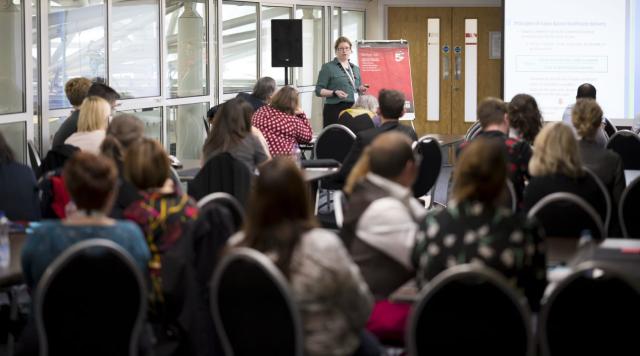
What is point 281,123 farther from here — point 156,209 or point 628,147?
point 156,209

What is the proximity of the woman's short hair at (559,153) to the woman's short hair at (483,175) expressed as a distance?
61.4 inches

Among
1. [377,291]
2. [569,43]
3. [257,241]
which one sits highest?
[569,43]

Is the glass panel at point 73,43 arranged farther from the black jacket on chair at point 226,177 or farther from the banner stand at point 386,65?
the banner stand at point 386,65

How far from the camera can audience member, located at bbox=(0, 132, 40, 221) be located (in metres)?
5.11

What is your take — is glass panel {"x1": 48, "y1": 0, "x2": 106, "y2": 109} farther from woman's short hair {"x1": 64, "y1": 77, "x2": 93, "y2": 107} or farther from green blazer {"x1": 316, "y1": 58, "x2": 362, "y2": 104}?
green blazer {"x1": 316, "y1": 58, "x2": 362, "y2": 104}

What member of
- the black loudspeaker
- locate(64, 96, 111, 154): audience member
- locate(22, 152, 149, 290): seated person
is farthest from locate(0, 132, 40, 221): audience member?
the black loudspeaker

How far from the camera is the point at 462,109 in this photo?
586 inches

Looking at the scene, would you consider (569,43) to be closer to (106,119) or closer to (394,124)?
(394,124)

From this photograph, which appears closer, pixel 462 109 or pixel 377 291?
pixel 377 291

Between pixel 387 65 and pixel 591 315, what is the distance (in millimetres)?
10389

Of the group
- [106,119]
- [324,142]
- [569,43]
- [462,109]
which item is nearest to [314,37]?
[462,109]

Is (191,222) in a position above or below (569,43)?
below

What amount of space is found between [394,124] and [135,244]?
Answer: 3791mm

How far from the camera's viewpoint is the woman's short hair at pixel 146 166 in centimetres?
397
